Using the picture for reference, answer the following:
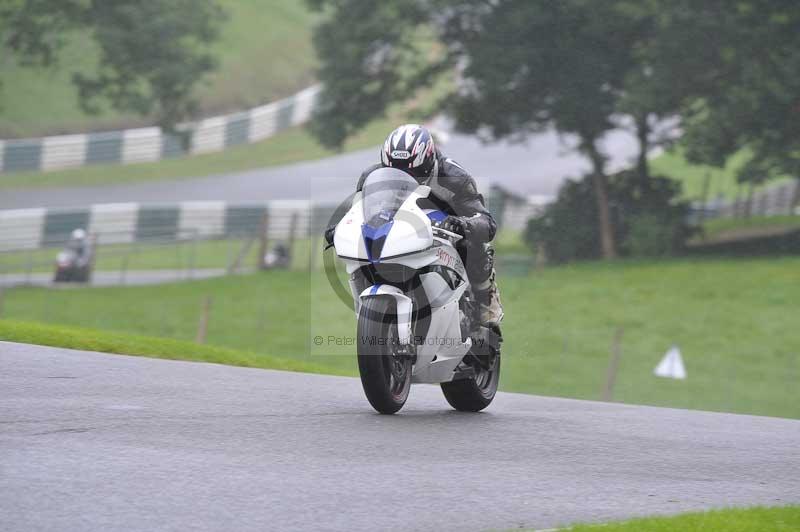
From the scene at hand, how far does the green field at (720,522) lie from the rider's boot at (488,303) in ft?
10.7

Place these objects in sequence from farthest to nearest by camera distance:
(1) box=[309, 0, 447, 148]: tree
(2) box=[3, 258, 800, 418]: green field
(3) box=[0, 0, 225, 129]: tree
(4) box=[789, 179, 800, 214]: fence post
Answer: (4) box=[789, 179, 800, 214]: fence post < (3) box=[0, 0, 225, 129]: tree < (1) box=[309, 0, 447, 148]: tree < (2) box=[3, 258, 800, 418]: green field

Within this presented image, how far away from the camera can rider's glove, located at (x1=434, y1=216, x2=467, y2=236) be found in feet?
27.6

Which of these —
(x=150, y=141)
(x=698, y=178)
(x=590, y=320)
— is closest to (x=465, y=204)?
(x=590, y=320)

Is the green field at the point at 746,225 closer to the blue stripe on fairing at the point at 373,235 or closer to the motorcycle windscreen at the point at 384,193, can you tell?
the motorcycle windscreen at the point at 384,193

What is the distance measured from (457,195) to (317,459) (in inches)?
105

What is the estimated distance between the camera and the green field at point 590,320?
2089cm

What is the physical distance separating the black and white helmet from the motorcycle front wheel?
952 millimetres

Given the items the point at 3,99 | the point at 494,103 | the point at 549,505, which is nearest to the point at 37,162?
the point at 3,99

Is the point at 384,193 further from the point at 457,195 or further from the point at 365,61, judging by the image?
the point at 365,61

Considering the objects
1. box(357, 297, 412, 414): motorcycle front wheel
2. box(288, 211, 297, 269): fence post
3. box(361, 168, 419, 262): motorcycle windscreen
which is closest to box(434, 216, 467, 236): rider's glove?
box(361, 168, 419, 262): motorcycle windscreen

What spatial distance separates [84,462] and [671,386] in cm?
1563

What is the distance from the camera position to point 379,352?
7.87 metres

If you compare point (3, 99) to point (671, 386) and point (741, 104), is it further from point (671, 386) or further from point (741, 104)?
point (671, 386)

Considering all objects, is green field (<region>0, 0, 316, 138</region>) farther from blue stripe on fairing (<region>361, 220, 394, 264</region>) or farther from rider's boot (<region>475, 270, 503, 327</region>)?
blue stripe on fairing (<region>361, 220, 394, 264</region>)
